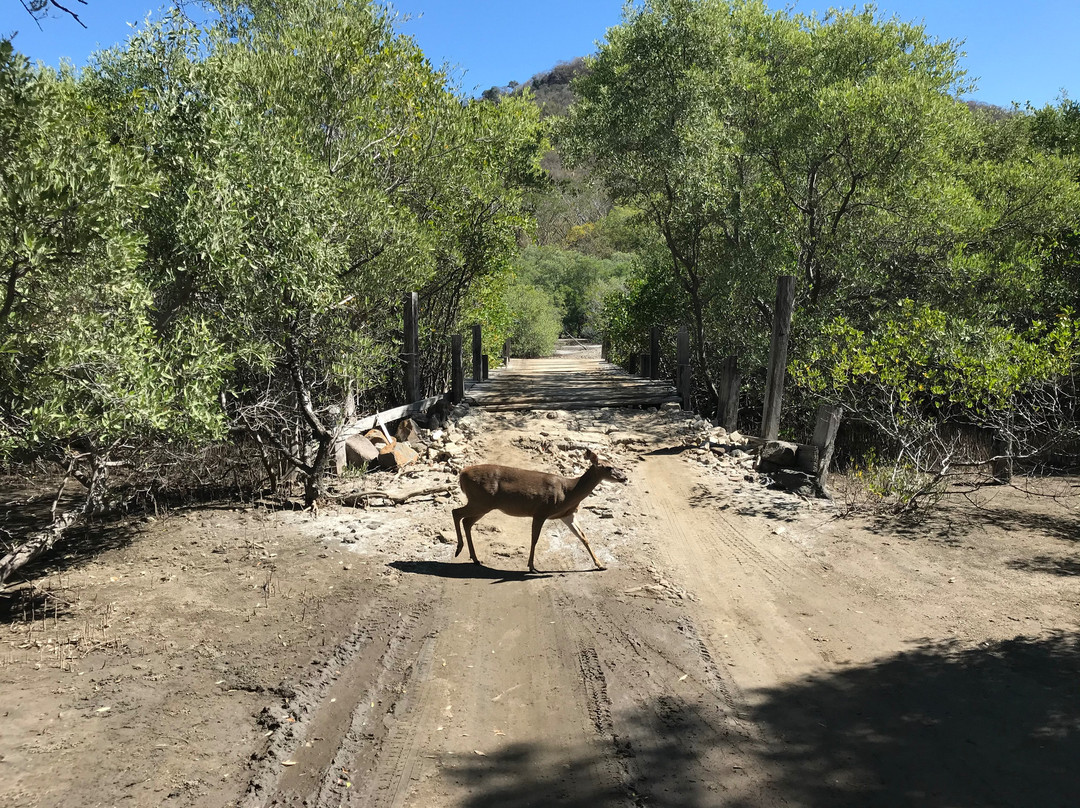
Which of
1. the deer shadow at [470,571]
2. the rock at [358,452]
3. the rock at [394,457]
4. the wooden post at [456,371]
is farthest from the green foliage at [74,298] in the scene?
the wooden post at [456,371]

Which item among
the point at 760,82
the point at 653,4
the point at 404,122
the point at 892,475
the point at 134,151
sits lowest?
the point at 892,475

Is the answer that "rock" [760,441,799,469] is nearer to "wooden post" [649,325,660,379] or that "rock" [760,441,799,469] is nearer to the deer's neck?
the deer's neck

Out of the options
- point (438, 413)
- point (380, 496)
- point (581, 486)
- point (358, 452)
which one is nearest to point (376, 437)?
point (358, 452)

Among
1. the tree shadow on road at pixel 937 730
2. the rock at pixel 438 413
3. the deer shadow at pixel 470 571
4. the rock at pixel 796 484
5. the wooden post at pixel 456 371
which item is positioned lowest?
the tree shadow on road at pixel 937 730

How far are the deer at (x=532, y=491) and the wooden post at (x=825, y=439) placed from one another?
4448mm

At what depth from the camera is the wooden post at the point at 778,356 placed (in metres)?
12.3

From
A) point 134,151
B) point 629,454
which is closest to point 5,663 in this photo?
point 134,151

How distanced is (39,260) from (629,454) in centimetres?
921

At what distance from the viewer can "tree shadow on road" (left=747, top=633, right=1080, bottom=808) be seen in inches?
155

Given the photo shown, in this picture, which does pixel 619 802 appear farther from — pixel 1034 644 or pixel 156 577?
pixel 156 577

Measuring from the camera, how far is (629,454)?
12375 mm

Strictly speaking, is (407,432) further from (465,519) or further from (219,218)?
(219,218)

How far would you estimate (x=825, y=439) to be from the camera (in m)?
10.2

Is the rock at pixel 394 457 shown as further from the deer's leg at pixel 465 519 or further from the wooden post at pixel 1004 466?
the wooden post at pixel 1004 466
